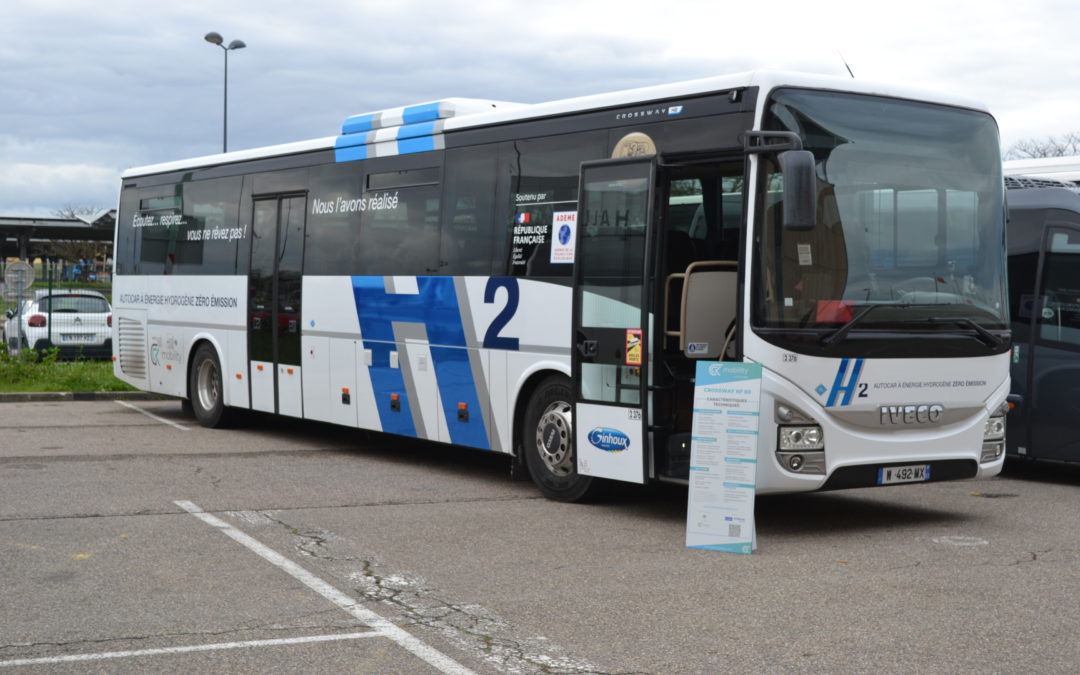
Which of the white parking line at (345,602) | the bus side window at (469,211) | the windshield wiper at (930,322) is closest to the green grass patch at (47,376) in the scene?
the bus side window at (469,211)

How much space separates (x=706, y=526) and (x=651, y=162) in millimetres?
2609

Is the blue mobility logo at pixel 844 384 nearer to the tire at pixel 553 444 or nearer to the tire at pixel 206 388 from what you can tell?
the tire at pixel 553 444

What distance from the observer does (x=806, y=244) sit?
8.63 metres

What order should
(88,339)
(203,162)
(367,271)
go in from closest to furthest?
(367,271), (203,162), (88,339)

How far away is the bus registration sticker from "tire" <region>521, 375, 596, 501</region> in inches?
32.3

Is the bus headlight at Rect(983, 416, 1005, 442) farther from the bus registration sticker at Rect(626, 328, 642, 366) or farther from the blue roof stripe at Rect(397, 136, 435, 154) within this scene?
the blue roof stripe at Rect(397, 136, 435, 154)

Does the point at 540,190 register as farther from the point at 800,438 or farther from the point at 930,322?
the point at 930,322

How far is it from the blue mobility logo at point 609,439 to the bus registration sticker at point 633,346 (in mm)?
518

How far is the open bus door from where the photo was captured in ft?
30.7

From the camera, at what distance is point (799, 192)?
810cm

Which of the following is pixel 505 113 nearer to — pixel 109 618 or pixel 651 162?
pixel 651 162

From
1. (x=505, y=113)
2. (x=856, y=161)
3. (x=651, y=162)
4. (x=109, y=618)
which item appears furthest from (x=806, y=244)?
(x=109, y=618)

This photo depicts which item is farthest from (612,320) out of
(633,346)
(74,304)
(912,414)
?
(74,304)

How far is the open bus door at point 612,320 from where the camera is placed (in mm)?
9359
